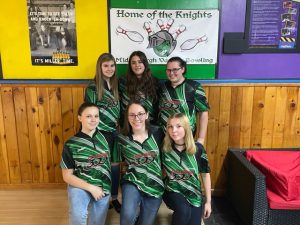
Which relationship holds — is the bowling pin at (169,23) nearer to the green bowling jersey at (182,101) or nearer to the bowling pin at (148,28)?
the bowling pin at (148,28)

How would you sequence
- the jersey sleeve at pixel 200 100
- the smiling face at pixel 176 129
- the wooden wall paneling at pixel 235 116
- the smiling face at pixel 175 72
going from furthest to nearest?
the wooden wall paneling at pixel 235 116
the jersey sleeve at pixel 200 100
the smiling face at pixel 175 72
the smiling face at pixel 176 129

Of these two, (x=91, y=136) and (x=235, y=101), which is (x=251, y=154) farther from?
(x=91, y=136)

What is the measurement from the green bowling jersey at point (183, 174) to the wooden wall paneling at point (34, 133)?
134 centimetres

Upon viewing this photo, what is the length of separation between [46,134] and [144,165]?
1.19m

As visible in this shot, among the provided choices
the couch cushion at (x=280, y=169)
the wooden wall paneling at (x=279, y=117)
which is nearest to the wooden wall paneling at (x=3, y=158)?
the couch cushion at (x=280, y=169)

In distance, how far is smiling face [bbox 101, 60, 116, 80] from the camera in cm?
237

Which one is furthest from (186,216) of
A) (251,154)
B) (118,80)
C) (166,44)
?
(166,44)

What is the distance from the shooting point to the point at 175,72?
2363mm

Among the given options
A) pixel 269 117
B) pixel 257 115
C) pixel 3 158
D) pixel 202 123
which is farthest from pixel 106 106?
pixel 269 117

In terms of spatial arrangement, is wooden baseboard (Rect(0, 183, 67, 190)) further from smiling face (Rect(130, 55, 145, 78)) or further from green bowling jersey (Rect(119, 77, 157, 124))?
smiling face (Rect(130, 55, 145, 78))

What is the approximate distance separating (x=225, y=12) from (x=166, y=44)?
0.54m

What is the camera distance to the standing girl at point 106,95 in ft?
7.80

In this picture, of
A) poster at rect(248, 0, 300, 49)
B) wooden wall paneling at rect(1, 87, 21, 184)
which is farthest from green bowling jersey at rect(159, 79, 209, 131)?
wooden wall paneling at rect(1, 87, 21, 184)

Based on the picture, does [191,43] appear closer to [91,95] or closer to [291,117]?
[91,95]
